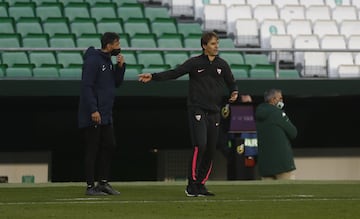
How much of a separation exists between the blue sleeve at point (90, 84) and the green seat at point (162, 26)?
28.6 ft

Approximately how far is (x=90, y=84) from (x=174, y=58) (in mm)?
7679

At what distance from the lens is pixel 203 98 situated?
10922 mm

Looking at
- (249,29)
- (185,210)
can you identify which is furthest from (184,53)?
(185,210)

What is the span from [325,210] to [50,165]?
998 centimetres

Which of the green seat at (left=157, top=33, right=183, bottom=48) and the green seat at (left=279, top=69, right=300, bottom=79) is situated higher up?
the green seat at (left=157, top=33, right=183, bottom=48)

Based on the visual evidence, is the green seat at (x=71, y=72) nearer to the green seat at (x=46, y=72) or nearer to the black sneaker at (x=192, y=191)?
the green seat at (x=46, y=72)

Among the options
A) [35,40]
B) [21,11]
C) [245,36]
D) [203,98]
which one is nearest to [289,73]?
[245,36]

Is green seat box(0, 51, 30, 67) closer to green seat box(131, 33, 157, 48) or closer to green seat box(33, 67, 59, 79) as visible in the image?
green seat box(33, 67, 59, 79)

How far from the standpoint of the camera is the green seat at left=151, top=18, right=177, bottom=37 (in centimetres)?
1978

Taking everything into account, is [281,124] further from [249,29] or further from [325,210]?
[325,210]

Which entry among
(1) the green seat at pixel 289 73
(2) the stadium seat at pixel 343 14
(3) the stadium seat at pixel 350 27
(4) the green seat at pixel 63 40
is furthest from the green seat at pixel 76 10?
(2) the stadium seat at pixel 343 14

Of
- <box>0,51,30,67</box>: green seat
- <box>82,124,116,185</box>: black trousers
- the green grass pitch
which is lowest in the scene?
the green grass pitch

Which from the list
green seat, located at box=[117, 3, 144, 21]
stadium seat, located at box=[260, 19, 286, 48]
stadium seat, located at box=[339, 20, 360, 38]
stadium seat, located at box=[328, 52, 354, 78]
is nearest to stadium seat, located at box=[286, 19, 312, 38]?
stadium seat, located at box=[260, 19, 286, 48]

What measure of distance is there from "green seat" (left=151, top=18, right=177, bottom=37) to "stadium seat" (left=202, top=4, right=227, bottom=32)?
0.69 meters
